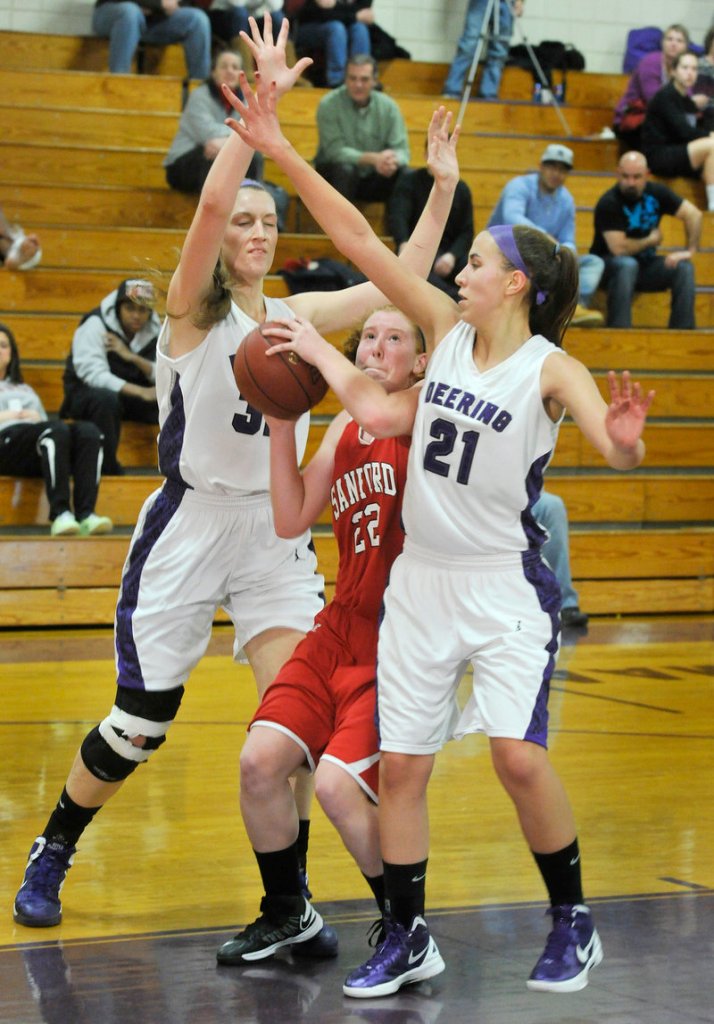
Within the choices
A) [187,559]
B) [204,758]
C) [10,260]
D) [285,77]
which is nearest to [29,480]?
[10,260]

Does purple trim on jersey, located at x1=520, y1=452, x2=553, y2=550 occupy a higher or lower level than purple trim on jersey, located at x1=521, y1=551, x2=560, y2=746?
higher

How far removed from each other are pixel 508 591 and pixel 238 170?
1.20 meters

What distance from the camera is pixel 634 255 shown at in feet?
38.4

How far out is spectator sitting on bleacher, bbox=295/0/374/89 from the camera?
1276 centimetres

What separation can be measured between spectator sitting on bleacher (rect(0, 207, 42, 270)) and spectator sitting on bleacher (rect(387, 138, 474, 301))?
2455 mm

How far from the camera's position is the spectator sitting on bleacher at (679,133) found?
1302 cm

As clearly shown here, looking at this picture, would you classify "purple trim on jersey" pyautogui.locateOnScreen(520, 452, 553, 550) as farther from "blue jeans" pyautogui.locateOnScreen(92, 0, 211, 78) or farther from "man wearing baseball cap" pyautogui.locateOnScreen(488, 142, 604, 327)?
"blue jeans" pyautogui.locateOnScreen(92, 0, 211, 78)

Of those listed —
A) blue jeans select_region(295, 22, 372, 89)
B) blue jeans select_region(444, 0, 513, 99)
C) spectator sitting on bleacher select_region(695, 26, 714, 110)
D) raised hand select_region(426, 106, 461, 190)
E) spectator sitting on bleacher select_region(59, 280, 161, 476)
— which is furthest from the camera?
→ spectator sitting on bleacher select_region(695, 26, 714, 110)

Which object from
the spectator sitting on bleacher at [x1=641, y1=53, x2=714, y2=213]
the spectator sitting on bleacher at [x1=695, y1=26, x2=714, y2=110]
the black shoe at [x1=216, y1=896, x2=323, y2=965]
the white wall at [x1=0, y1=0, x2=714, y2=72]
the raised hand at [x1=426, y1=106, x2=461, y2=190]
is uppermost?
the white wall at [x1=0, y1=0, x2=714, y2=72]

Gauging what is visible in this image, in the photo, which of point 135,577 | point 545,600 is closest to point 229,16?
point 135,577

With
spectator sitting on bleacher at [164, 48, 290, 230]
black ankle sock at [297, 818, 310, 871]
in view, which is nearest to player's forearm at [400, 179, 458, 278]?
black ankle sock at [297, 818, 310, 871]

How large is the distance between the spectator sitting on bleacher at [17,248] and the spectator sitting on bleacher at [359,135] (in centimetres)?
230

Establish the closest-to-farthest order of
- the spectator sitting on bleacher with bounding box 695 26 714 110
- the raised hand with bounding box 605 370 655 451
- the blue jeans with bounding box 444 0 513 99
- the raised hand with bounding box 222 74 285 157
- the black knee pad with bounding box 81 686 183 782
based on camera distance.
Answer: the raised hand with bounding box 605 370 655 451 → the raised hand with bounding box 222 74 285 157 → the black knee pad with bounding box 81 686 183 782 → the blue jeans with bounding box 444 0 513 99 → the spectator sitting on bleacher with bounding box 695 26 714 110

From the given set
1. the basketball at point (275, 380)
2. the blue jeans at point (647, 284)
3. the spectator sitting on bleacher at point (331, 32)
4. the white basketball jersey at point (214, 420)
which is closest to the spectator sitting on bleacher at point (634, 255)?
the blue jeans at point (647, 284)
